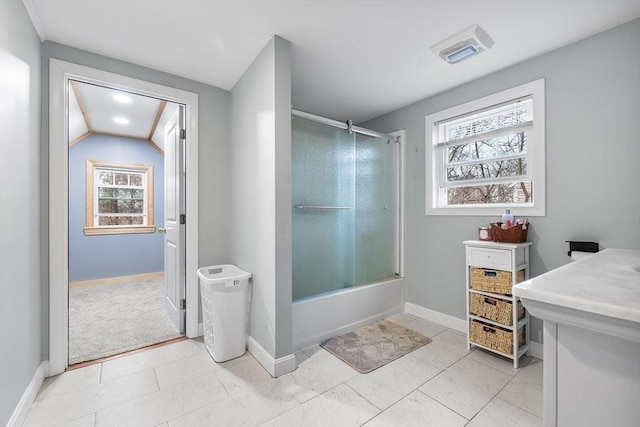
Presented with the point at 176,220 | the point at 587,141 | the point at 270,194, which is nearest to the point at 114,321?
the point at 176,220

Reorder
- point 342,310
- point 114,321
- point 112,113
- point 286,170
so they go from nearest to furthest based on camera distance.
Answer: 1. point 286,170
2. point 342,310
3. point 114,321
4. point 112,113

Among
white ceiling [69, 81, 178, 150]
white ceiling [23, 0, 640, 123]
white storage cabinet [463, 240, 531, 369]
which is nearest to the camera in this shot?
white ceiling [23, 0, 640, 123]

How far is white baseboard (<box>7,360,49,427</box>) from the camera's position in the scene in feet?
4.55

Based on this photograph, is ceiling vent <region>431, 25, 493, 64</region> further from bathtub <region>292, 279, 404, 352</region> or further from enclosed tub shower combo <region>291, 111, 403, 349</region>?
bathtub <region>292, 279, 404, 352</region>

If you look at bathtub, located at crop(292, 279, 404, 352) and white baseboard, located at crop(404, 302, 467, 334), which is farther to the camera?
white baseboard, located at crop(404, 302, 467, 334)

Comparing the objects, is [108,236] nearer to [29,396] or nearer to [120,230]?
[120,230]

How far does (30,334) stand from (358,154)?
9.13ft

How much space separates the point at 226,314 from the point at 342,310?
1033 mm

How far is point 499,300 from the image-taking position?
2080 mm

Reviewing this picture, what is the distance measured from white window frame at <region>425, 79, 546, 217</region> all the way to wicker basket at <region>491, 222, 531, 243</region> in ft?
0.55

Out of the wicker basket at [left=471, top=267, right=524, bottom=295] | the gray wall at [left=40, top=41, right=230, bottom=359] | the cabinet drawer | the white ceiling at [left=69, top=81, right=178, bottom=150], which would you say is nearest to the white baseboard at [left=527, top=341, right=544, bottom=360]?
the wicker basket at [left=471, top=267, right=524, bottom=295]

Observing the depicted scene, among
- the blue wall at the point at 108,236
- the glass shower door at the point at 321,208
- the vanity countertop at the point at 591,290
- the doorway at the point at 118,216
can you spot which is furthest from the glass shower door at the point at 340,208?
the blue wall at the point at 108,236

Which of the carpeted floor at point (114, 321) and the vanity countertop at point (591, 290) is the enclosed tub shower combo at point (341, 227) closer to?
the carpeted floor at point (114, 321)

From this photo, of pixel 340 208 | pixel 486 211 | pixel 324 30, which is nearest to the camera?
pixel 324 30
